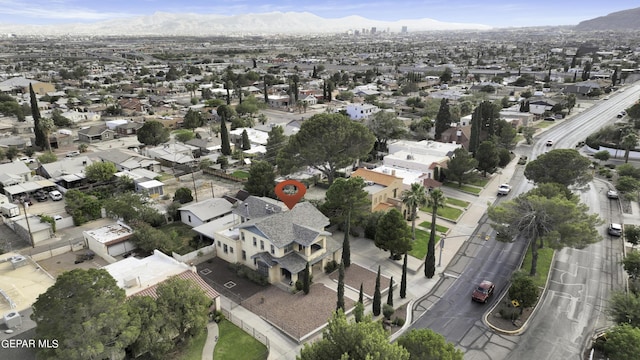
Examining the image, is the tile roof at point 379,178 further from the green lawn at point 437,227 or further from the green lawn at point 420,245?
the green lawn at point 420,245

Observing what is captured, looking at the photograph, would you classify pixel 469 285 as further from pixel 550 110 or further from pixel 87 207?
pixel 550 110

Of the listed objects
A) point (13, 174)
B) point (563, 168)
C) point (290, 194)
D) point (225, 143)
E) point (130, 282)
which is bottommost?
point (13, 174)

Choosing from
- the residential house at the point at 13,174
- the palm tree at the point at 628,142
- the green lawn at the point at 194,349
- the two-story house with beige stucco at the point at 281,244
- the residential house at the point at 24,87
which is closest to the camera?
the green lawn at the point at 194,349

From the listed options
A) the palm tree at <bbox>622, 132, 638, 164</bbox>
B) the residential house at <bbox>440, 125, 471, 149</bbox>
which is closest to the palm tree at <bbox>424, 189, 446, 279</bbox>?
the residential house at <bbox>440, 125, 471, 149</bbox>

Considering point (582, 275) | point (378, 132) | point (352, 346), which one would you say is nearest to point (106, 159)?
A: point (378, 132)

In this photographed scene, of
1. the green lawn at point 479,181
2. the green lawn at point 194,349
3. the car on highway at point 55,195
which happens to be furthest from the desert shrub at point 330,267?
the car on highway at point 55,195

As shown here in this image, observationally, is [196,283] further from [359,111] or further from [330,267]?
[359,111]

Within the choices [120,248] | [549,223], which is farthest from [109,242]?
[549,223]
